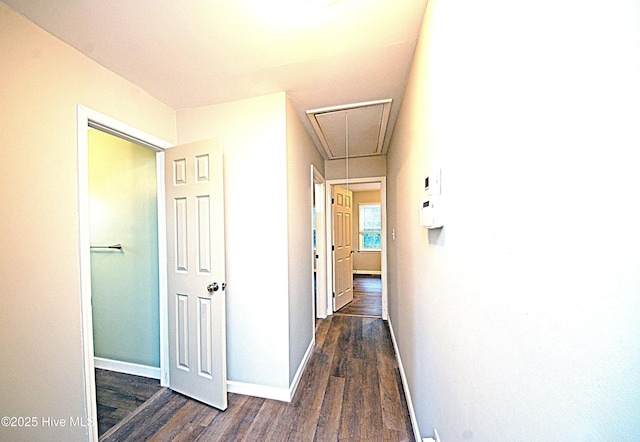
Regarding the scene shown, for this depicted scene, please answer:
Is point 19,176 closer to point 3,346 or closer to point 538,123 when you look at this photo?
point 3,346

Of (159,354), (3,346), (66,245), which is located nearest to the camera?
(3,346)

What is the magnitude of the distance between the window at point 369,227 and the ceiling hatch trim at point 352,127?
3638 millimetres

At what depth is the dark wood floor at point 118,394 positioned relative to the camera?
5.64ft

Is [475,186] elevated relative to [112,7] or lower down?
lower down

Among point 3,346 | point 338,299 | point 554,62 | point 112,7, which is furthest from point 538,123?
point 338,299

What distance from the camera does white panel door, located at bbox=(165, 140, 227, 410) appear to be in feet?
5.90

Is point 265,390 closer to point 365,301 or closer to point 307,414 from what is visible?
point 307,414

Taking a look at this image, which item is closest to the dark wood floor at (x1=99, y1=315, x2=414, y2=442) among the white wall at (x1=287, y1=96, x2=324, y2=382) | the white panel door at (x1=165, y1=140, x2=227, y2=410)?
the white panel door at (x1=165, y1=140, x2=227, y2=410)

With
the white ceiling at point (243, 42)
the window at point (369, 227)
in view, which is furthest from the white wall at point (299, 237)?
the window at point (369, 227)

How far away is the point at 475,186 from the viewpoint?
26.9 inches

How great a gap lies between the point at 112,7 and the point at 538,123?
1.81m

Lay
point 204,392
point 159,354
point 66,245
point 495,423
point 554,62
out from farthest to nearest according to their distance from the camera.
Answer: point 159,354
point 204,392
point 66,245
point 495,423
point 554,62

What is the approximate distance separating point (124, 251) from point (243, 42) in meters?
2.11

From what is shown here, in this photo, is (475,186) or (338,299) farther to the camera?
(338,299)
